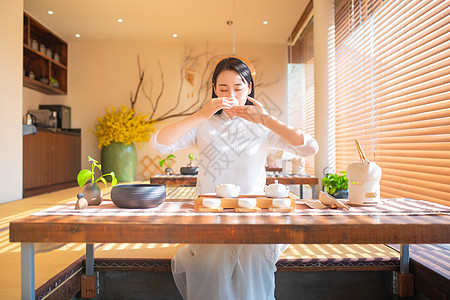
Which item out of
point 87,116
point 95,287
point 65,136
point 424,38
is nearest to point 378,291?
point 95,287

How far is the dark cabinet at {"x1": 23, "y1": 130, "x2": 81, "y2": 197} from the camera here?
4.58m

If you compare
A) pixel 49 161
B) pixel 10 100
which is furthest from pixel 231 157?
pixel 49 161

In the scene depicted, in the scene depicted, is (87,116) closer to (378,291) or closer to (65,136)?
(65,136)

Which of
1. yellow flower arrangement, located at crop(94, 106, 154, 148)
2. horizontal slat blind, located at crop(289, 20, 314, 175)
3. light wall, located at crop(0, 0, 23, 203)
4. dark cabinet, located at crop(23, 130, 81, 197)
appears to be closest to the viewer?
light wall, located at crop(0, 0, 23, 203)

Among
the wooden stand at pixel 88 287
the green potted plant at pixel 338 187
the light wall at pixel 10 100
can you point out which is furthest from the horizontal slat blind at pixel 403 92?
the light wall at pixel 10 100

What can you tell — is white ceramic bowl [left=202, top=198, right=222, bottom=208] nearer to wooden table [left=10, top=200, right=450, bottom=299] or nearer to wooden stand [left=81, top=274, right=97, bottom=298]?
wooden table [left=10, top=200, right=450, bottom=299]

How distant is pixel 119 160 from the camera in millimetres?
5879

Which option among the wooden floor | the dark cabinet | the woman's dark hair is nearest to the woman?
the woman's dark hair

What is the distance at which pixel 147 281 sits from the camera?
1.69 metres

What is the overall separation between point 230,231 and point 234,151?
1.83 ft

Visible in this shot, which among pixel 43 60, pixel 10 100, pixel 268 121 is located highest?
pixel 43 60

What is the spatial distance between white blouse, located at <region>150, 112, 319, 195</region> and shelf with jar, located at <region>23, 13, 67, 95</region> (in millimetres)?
4576

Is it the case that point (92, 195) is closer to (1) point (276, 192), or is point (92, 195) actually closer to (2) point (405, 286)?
(1) point (276, 192)

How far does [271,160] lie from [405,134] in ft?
8.59
